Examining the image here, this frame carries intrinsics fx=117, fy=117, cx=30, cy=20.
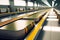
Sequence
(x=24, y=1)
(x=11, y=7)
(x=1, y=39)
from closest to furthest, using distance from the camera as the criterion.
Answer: (x=1, y=39) < (x=11, y=7) < (x=24, y=1)

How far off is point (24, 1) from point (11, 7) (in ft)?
31.2

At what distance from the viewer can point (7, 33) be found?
3232mm

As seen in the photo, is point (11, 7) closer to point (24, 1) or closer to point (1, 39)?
point (24, 1)

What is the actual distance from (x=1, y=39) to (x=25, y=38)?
0.71 meters

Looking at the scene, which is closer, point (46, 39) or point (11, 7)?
point (46, 39)

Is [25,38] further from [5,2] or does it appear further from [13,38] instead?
[5,2]

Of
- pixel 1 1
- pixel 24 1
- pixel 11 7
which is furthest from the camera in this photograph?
pixel 24 1

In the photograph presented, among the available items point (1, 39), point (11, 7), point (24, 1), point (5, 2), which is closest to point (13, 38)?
point (1, 39)

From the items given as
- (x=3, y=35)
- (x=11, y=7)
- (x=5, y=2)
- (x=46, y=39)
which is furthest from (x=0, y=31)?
(x=11, y=7)

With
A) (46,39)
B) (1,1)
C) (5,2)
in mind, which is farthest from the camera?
(5,2)

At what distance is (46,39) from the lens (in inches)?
166

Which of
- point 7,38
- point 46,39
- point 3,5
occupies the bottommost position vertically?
point 46,39

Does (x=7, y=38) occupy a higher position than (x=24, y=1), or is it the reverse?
(x=24, y=1)

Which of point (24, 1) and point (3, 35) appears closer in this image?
point (3, 35)
